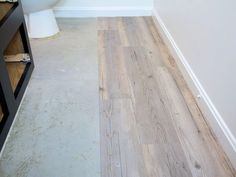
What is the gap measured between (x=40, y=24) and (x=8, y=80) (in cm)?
106

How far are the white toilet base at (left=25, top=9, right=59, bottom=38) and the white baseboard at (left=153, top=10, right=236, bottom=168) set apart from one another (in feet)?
3.27

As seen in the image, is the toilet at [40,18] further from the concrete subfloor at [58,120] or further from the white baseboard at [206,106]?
the white baseboard at [206,106]

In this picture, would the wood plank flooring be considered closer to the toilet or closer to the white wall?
the toilet

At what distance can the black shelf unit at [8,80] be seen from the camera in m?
1.32

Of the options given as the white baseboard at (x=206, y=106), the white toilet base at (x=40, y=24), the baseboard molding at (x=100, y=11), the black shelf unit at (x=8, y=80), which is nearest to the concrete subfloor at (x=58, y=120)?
the black shelf unit at (x=8, y=80)

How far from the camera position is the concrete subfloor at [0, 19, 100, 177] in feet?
4.04

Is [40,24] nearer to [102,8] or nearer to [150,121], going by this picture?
[102,8]

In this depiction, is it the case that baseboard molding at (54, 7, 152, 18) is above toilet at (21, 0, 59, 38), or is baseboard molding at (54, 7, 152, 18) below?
below

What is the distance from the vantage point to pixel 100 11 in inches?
112

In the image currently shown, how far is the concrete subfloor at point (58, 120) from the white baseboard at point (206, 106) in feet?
1.91

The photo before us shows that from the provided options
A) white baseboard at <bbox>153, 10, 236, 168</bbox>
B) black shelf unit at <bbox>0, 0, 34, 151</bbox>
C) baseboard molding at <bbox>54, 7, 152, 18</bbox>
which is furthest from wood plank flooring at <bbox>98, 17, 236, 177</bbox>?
baseboard molding at <bbox>54, 7, 152, 18</bbox>

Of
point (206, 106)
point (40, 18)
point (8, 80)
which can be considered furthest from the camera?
point (40, 18)

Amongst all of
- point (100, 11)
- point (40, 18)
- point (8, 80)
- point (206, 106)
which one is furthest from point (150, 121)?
point (100, 11)

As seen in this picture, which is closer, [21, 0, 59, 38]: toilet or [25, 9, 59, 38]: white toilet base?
[21, 0, 59, 38]: toilet
